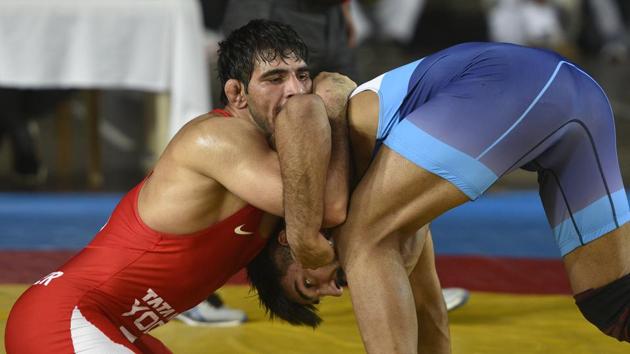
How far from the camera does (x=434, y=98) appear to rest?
7.95ft

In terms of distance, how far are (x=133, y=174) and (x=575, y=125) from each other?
203 inches

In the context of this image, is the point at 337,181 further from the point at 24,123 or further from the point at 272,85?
the point at 24,123

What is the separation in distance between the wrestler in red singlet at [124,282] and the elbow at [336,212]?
0.26 metres

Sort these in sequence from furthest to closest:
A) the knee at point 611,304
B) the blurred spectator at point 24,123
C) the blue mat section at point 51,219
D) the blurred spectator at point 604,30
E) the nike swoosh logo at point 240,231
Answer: the blurred spectator at point 604,30
the blurred spectator at point 24,123
the blue mat section at point 51,219
the nike swoosh logo at point 240,231
the knee at point 611,304

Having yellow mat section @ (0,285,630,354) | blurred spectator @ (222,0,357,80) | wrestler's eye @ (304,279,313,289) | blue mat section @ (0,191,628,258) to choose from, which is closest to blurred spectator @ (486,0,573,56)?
blue mat section @ (0,191,628,258)

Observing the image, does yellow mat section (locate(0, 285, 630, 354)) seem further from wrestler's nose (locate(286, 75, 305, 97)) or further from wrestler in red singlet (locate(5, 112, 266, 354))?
wrestler's nose (locate(286, 75, 305, 97))

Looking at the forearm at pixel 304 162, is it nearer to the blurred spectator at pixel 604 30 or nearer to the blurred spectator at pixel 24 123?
the blurred spectator at pixel 24 123

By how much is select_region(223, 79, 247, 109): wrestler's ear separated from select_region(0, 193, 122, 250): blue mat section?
2372mm

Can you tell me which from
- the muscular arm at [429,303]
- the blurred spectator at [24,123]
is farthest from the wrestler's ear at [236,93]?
the blurred spectator at [24,123]

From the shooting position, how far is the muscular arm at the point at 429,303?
2.89 metres

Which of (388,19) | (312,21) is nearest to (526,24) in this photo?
(388,19)

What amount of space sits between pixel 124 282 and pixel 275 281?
0.36 m

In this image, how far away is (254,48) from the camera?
8.88 ft

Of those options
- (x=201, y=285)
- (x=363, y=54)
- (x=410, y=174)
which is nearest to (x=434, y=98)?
(x=410, y=174)
